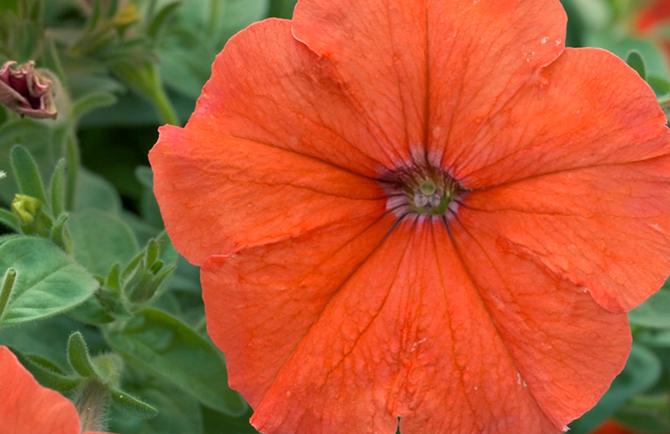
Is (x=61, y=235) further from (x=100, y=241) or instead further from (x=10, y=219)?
(x=100, y=241)

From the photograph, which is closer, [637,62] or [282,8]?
[637,62]

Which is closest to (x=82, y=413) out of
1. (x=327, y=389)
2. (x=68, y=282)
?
(x=68, y=282)

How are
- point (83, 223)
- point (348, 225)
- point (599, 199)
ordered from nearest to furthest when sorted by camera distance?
point (599, 199)
point (348, 225)
point (83, 223)

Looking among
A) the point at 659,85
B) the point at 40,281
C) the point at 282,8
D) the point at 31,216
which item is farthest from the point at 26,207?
the point at 659,85

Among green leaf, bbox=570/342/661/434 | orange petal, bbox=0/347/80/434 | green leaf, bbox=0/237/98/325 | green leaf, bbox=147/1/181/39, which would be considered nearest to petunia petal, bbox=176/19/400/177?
green leaf, bbox=0/237/98/325

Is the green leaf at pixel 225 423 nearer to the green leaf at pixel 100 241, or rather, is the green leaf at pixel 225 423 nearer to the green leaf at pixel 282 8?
the green leaf at pixel 100 241

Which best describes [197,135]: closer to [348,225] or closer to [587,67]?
[348,225]
